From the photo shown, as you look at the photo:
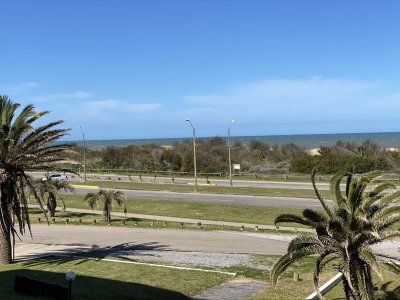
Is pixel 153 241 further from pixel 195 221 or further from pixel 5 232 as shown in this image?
pixel 5 232

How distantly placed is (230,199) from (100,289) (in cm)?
2869

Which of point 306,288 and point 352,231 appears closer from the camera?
point 352,231

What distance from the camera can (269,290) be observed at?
16078 millimetres

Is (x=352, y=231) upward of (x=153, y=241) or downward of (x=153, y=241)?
upward

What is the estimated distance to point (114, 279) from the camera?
56.6 feet

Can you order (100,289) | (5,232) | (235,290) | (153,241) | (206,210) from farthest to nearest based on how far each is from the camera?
(206,210)
(153,241)
(5,232)
(235,290)
(100,289)

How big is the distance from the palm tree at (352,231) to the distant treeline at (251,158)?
50.9 meters

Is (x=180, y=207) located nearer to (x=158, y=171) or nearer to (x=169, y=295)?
(x=169, y=295)

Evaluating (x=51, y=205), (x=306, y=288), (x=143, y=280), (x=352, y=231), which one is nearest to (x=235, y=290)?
(x=306, y=288)

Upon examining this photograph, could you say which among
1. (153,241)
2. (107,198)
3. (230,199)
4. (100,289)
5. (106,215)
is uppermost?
(107,198)

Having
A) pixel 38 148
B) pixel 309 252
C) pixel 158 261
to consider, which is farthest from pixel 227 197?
pixel 309 252

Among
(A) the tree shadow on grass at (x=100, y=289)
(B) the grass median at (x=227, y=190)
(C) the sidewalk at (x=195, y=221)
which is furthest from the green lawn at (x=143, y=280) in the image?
(B) the grass median at (x=227, y=190)

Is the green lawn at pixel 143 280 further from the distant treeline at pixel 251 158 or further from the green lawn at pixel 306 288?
the distant treeline at pixel 251 158

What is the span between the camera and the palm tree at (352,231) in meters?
11.6
